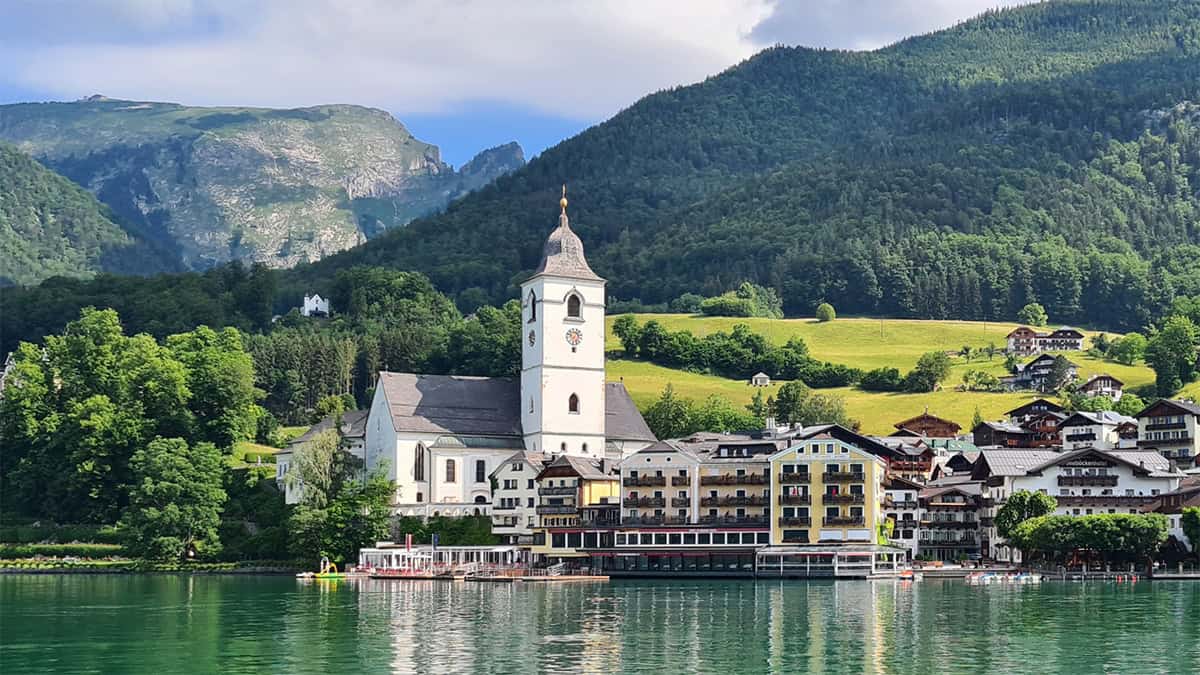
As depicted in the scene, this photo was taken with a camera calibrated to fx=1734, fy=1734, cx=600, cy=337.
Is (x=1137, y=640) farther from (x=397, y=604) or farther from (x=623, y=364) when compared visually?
(x=623, y=364)

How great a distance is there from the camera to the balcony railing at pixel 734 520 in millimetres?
108125

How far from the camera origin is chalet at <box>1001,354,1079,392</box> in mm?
182375

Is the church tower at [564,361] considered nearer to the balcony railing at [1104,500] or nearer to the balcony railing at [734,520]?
the balcony railing at [734,520]

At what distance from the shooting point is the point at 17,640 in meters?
62.7

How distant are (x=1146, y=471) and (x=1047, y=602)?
118ft

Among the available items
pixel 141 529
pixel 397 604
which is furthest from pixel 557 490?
pixel 397 604

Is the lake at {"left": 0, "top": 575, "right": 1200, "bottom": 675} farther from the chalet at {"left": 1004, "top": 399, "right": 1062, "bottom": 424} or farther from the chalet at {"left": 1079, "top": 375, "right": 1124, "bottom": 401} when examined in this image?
the chalet at {"left": 1079, "top": 375, "right": 1124, "bottom": 401}

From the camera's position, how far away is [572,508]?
11219 cm

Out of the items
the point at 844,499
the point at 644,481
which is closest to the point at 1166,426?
the point at 844,499

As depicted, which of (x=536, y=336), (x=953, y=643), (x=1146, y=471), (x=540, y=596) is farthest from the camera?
(x=536, y=336)

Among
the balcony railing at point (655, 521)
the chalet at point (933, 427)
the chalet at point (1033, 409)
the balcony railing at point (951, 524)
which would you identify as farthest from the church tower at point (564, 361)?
the chalet at point (1033, 409)

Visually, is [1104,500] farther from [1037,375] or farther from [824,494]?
[1037,375]

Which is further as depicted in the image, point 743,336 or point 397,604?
point 743,336

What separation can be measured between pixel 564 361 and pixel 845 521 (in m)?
25.9
